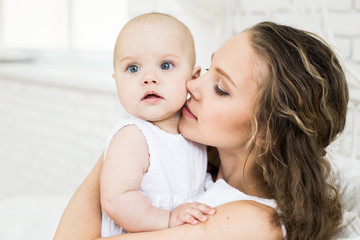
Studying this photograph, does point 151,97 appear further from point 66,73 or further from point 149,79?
point 66,73

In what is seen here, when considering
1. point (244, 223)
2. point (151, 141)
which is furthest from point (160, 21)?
point (244, 223)

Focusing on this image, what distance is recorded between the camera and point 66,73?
3428 mm

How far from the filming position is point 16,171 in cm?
382

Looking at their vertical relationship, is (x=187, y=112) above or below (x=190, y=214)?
above

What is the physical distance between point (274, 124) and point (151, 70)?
14.4 inches

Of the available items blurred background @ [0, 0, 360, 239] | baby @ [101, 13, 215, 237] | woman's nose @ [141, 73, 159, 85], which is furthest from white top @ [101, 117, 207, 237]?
blurred background @ [0, 0, 360, 239]

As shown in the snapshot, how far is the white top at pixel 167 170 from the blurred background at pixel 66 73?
1.10 metres

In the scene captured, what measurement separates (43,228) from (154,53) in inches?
35.3

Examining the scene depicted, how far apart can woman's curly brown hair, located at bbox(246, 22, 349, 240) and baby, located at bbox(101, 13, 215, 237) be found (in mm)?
218

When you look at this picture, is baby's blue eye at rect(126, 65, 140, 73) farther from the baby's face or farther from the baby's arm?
the baby's arm

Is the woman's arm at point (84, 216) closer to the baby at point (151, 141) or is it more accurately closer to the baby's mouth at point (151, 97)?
the baby at point (151, 141)

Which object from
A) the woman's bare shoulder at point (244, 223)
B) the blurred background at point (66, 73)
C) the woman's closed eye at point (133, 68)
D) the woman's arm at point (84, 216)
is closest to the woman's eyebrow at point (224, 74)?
the woman's closed eye at point (133, 68)

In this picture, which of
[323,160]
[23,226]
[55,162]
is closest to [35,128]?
[55,162]

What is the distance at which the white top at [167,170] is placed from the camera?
1236mm
